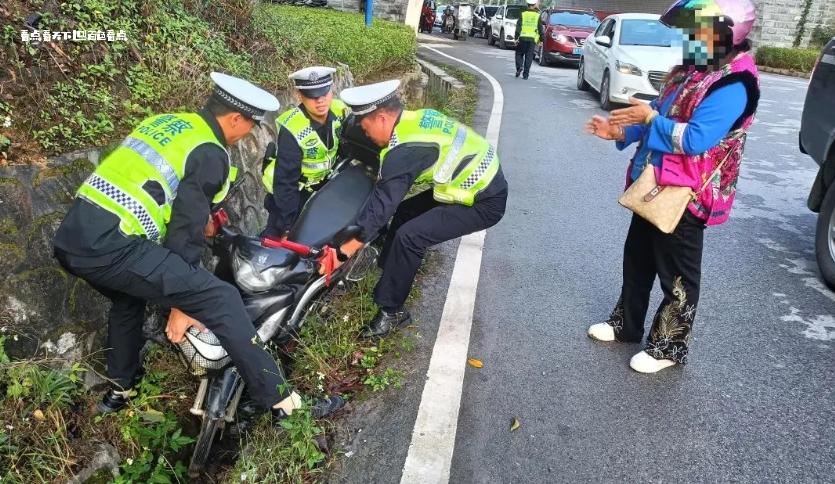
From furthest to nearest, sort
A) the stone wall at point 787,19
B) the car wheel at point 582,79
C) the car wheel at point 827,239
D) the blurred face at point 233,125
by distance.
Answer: the stone wall at point 787,19, the car wheel at point 582,79, the car wheel at point 827,239, the blurred face at point 233,125

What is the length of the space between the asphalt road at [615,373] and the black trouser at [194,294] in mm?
477

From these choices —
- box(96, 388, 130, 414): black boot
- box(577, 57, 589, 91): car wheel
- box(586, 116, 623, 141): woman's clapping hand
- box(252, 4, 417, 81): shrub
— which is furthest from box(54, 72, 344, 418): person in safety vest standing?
box(577, 57, 589, 91): car wheel

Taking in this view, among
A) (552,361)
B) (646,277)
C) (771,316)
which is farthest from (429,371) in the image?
(771,316)

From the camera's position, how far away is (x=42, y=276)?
274 centimetres

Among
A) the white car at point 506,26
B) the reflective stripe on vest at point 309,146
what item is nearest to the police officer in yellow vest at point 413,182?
the reflective stripe on vest at point 309,146

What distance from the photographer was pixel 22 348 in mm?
2688

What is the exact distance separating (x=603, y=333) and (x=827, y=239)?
2092mm

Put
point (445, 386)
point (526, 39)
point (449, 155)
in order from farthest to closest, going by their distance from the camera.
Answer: point (526, 39)
point (449, 155)
point (445, 386)

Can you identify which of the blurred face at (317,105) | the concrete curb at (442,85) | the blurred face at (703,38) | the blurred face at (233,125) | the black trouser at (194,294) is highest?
the blurred face at (703,38)

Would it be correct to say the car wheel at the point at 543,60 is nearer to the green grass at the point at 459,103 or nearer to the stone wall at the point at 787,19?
the green grass at the point at 459,103

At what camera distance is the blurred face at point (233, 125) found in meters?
2.50

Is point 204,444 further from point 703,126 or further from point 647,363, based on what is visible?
point 703,126

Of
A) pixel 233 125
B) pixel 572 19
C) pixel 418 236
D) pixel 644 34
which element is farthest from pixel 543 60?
pixel 233 125

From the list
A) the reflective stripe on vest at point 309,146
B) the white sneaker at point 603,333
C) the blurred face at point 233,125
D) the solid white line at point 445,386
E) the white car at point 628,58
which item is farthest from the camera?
the white car at point 628,58
